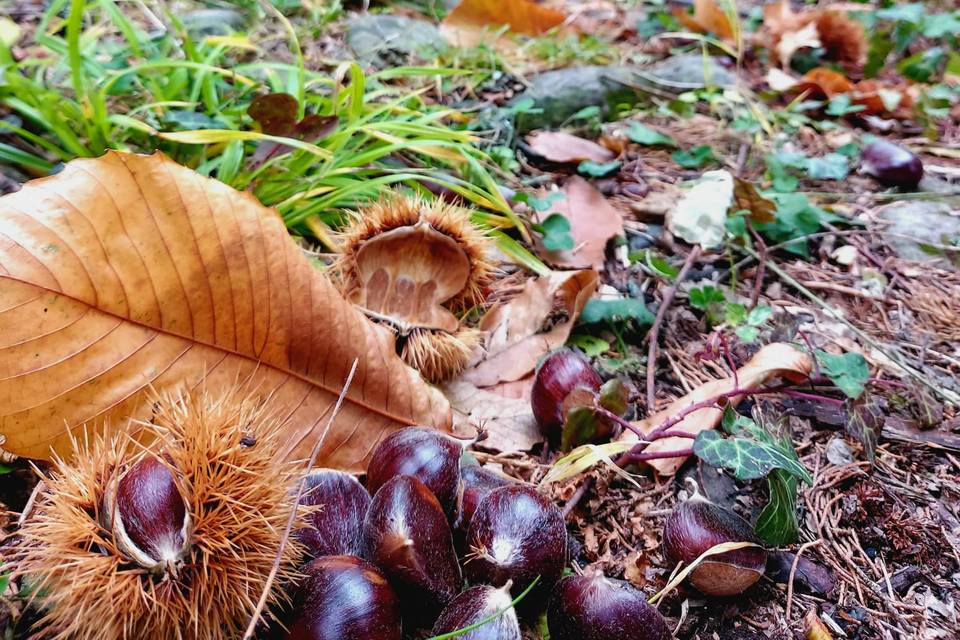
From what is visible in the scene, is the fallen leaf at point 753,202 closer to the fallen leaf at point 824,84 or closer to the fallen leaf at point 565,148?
the fallen leaf at point 565,148

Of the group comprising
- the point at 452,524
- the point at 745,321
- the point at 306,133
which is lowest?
the point at 745,321

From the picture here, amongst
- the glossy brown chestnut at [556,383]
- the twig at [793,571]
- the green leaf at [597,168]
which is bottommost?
the green leaf at [597,168]

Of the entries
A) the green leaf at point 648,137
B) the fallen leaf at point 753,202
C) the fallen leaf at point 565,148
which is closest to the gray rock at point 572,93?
the fallen leaf at point 565,148

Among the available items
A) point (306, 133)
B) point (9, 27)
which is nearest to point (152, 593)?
point (306, 133)

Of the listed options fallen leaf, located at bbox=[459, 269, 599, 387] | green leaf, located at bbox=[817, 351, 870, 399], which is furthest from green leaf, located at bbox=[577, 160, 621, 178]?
green leaf, located at bbox=[817, 351, 870, 399]

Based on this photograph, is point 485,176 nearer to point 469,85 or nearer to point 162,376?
point 469,85
